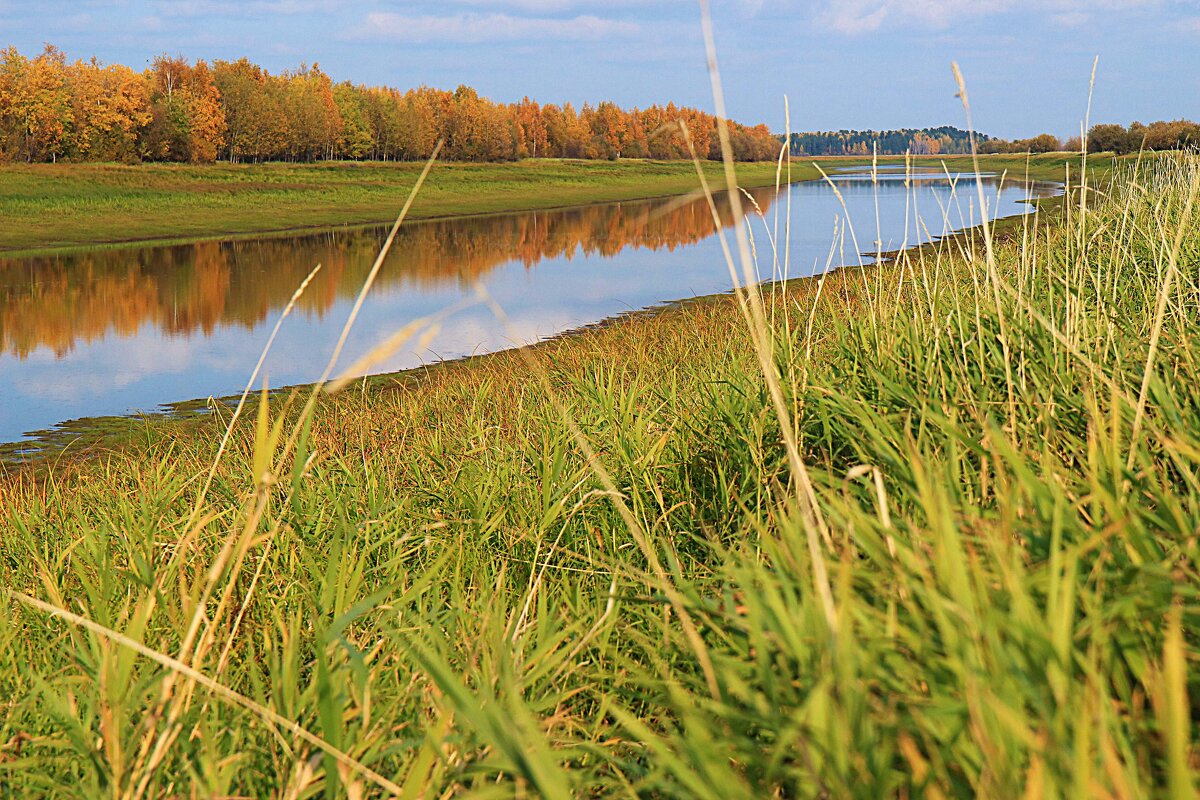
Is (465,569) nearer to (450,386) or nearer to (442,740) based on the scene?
(442,740)

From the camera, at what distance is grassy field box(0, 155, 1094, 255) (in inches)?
1057

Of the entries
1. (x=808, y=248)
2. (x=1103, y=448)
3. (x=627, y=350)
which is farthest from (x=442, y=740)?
(x=808, y=248)

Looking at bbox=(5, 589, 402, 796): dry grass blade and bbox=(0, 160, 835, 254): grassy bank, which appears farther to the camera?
bbox=(0, 160, 835, 254): grassy bank

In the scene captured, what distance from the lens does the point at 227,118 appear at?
56938 mm

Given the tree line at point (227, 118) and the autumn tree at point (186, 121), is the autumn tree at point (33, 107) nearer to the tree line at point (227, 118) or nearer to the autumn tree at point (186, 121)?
the tree line at point (227, 118)

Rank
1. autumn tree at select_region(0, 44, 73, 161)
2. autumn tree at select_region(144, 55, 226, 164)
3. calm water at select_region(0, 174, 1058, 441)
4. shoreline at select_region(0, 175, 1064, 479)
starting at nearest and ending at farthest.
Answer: shoreline at select_region(0, 175, 1064, 479) → calm water at select_region(0, 174, 1058, 441) → autumn tree at select_region(0, 44, 73, 161) → autumn tree at select_region(144, 55, 226, 164)

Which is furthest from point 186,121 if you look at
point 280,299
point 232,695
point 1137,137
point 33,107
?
point 232,695

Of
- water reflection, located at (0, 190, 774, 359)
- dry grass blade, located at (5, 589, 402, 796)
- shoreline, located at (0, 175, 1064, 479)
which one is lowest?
shoreline, located at (0, 175, 1064, 479)

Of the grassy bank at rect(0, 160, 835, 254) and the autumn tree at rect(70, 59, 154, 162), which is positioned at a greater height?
the autumn tree at rect(70, 59, 154, 162)

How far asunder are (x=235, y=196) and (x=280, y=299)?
2016cm

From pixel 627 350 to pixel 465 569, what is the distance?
19.4 feet

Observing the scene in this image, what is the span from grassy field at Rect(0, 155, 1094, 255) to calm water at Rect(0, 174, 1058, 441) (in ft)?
9.10

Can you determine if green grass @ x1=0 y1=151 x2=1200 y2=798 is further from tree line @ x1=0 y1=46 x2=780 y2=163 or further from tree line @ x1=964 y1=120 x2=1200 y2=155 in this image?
tree line @ x1=0 y1=46 x2=780 y2=163

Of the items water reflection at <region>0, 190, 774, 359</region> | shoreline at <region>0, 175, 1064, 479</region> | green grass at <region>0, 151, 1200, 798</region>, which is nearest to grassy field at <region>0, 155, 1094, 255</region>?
water reflection at <region>0, 190, 774, 359</region>
